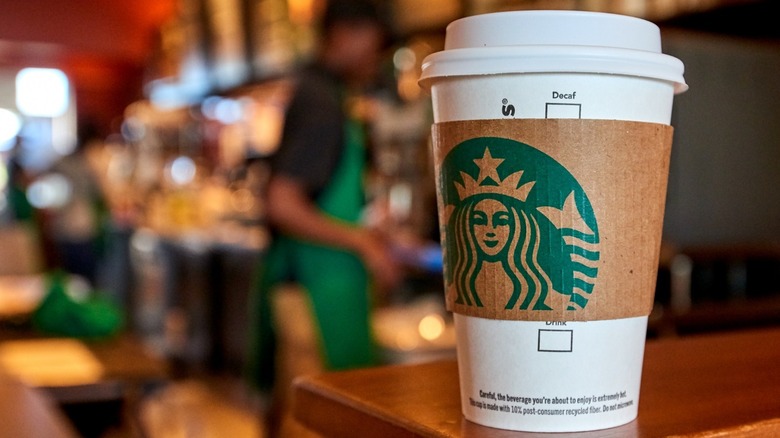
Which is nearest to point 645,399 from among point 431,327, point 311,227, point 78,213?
point 311,227

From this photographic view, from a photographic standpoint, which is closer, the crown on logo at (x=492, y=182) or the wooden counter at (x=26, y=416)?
the crown on logo at (x=492, y=182)

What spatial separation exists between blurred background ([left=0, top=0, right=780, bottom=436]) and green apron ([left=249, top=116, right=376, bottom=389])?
0.14 m

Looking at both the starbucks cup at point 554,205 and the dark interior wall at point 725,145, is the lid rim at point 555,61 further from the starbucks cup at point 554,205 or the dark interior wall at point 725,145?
the dark interior wall at point 725,145

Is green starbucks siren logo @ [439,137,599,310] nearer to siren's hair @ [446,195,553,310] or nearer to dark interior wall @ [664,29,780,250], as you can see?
siren's hair @ [446,195,553,310]

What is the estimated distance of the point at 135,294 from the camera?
7.25 m

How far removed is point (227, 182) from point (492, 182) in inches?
284

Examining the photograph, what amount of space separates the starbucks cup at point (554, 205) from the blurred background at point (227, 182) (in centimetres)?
150

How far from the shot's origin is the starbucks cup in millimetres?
649

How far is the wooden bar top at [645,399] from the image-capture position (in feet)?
2.16

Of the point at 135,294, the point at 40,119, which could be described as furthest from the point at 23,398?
the point at 40,119

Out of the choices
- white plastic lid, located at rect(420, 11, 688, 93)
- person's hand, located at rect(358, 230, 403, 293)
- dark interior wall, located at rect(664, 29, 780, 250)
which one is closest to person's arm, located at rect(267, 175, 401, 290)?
person's hand, located at rect(358, 230, 403, 293)

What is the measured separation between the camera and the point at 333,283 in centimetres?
260

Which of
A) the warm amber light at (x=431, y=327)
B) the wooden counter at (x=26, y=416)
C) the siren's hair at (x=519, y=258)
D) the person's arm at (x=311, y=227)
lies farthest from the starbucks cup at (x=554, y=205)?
the warm amber light at (x=431, y=327)

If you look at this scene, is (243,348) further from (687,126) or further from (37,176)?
(687,126)
